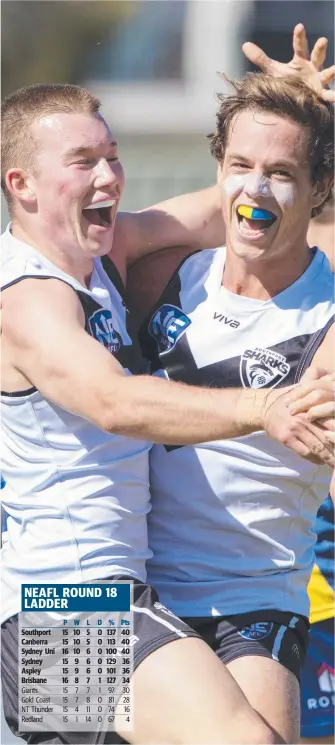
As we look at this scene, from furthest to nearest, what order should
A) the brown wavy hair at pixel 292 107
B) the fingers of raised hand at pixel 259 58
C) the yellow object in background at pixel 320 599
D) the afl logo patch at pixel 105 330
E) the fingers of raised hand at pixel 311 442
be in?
1. the yellow object in background at pixel 320 599
2. the fingers of raised hand at pixel 259 58
3. the brown wavy hair at pixel 292 107
4. the afl logo patch at pixel 105 330
5. the fingers of raised hand at pixel 311 442

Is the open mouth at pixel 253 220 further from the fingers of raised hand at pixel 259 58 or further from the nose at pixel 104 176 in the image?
the fingers of raised hand at pixel 259 58

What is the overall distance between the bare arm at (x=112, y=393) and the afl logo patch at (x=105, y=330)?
212mm

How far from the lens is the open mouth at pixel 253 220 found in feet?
11.8

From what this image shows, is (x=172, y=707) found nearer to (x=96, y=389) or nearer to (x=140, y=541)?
(x=140, y=541)

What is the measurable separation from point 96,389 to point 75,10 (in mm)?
11689

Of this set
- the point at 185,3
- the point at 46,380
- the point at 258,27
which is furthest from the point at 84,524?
the point at 185,3

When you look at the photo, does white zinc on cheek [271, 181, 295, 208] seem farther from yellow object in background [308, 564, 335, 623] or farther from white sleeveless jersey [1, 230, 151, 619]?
yellow object in background [308, 564, 335, 623]

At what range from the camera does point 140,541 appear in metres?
3.49

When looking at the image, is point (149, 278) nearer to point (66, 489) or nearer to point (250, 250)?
point (250, 250)

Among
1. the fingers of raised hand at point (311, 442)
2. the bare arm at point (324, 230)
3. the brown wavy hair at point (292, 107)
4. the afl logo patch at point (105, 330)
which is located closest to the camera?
the fingers of raised hand at point (311, 442)

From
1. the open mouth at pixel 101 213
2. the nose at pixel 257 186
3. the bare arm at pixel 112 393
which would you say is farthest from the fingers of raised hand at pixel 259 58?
the bare arm at pixel 112 393

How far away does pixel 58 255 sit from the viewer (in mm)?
3539

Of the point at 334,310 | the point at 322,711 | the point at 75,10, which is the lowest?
the point at 322,711

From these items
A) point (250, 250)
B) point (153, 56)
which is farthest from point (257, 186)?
point (153, 56)
